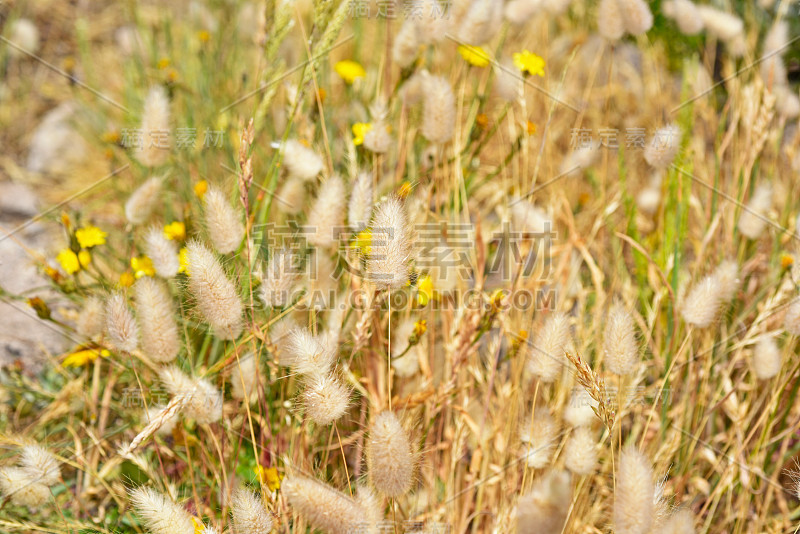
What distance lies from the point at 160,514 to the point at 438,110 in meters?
0.81

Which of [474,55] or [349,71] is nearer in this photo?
[474,55]

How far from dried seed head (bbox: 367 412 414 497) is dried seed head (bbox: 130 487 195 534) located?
0.84 feet

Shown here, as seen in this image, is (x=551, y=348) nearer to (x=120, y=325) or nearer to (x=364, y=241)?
(x=364, y=241)

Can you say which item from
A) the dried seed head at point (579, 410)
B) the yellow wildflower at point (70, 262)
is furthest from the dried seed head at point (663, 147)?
the yellow wildflower at point (70, 262)

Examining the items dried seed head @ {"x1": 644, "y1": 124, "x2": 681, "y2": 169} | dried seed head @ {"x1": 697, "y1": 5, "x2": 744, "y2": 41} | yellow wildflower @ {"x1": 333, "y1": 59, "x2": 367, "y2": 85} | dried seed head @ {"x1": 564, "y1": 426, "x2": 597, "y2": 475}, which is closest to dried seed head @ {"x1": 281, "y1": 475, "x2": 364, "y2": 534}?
dried seed head @ {"x1": 564, "y1": 426, "x2": 597, "y2": 475}

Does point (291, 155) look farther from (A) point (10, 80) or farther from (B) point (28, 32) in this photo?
(A) point (10, 80)

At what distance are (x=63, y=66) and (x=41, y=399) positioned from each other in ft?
5.64

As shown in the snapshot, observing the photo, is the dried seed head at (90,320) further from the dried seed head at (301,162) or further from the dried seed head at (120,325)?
the dried seed head at (301,162)

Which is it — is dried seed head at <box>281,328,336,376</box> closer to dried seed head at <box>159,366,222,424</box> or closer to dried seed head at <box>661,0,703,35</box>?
dried seed head at <box>159,366,222,424</box>

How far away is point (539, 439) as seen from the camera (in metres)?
1.03


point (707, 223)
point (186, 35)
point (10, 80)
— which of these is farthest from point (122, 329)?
point (10, 80)

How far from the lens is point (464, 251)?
1.41 m

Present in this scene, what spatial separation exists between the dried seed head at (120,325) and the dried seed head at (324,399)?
0.29m

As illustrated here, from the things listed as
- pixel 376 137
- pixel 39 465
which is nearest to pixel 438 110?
pixel 376 137
